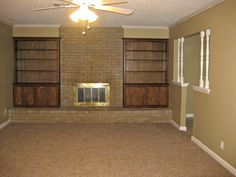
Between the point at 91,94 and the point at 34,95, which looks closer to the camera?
the point at 34,95

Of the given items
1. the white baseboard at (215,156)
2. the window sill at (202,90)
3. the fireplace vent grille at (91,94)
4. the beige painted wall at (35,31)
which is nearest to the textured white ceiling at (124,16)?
the beige painted wall at (35,31)

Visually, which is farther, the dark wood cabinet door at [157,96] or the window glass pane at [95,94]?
the window glass pane at [95,94]

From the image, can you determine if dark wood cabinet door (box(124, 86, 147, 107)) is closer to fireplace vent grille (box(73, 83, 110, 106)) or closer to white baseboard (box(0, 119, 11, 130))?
fireplace vent grille (box(73, 83, 110, 106))

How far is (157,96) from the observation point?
7688 mm

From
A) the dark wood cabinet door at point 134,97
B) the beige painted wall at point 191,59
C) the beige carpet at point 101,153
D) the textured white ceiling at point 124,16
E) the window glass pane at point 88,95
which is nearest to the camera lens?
the beige carpet at point 101,153

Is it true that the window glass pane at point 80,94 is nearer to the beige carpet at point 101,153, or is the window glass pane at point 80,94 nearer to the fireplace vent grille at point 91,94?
the fireplace vent grille at point 91,94

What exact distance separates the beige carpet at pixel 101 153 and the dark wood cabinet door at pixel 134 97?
1.06 meters

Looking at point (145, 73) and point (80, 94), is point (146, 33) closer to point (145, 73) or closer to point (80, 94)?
point (145, 73)

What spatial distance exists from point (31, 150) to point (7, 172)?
1.02 meters

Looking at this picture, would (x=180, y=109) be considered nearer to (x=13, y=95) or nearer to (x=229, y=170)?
(x=229, y=170)

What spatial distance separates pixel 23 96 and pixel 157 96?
3468 mm

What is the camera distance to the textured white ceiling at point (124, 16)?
468 centimetres

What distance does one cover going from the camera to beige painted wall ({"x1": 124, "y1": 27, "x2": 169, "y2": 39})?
768 cm

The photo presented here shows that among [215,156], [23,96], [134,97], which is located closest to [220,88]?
[215,156]
